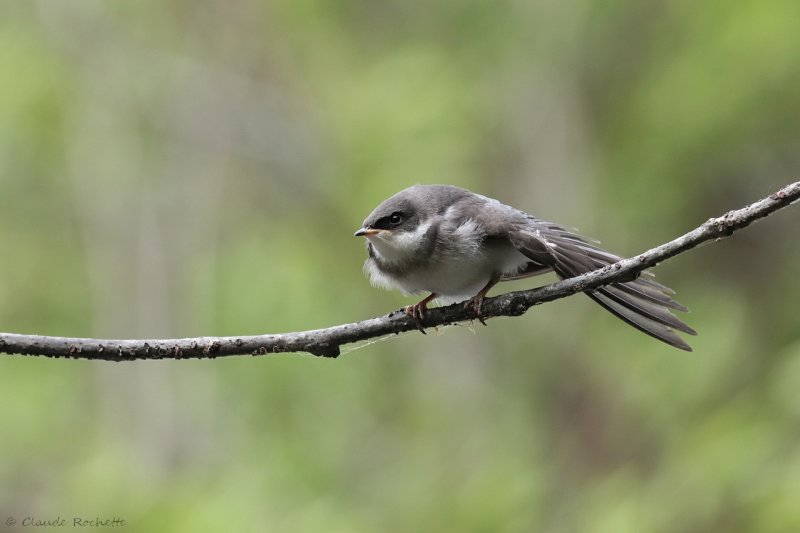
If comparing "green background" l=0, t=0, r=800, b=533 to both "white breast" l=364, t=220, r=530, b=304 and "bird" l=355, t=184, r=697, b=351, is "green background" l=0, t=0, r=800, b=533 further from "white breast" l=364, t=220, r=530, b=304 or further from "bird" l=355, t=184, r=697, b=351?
"white breast" l=364, t=220, r=530, b=304

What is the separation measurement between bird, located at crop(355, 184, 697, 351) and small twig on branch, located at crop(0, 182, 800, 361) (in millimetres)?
378

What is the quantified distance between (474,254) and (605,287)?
76cm

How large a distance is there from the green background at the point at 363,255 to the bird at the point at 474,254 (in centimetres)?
79

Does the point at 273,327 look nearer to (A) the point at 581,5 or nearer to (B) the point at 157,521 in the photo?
(B) the point at 157,521

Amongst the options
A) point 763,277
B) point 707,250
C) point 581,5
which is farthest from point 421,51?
point 763,277

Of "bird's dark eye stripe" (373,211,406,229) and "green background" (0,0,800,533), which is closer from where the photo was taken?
"bird's dark eye stripe" (373,211,406,229)

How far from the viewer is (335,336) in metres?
2.77

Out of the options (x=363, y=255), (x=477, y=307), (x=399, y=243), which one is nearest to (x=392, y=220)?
(x=399, y=243)

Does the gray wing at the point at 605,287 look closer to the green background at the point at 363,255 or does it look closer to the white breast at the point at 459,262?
the white breast at the point at 459,262

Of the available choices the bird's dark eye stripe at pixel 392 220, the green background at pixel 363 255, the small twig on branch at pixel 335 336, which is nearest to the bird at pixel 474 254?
the bird's dark eye stripe at pixel 392 220

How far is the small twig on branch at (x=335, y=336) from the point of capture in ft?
7.74

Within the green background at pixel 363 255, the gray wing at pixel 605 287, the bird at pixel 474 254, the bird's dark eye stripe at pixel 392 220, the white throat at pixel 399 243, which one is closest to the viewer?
the gray wing at pixel 605 287

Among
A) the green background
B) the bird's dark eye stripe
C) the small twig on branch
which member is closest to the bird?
the bird's dark eye stripe

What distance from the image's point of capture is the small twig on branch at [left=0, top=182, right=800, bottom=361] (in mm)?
2359
